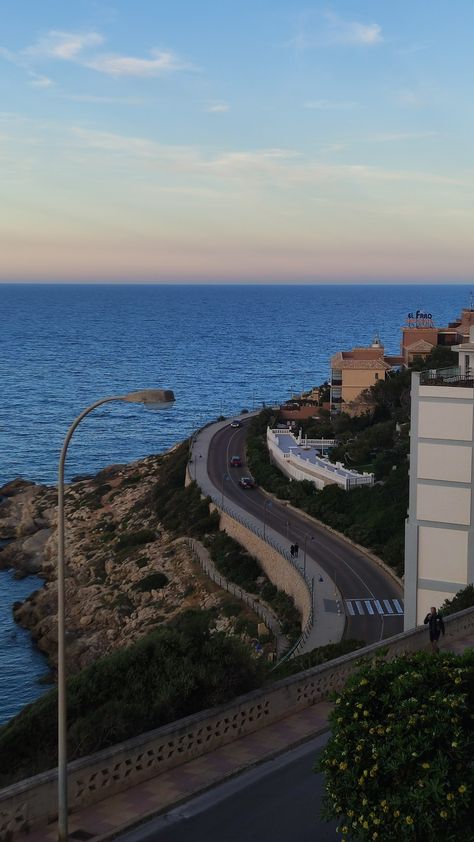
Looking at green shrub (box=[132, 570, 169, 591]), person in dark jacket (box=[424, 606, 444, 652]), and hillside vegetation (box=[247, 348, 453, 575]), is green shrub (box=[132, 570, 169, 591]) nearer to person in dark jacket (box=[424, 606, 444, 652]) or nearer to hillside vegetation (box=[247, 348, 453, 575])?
hillside vegetation (box=[247, 348, 453, 575])

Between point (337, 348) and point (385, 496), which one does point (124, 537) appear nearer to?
point (385, 496)

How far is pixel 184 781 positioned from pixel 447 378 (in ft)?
51.5

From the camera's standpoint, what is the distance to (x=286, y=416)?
77875mm

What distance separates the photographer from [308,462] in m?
56.7

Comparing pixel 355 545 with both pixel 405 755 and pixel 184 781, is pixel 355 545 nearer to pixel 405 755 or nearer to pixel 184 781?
pixel 184 781

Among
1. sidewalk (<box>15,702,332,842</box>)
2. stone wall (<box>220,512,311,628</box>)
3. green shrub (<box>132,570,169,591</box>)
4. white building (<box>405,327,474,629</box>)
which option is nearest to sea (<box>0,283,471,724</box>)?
green shrub (<box>132,570,169,591</box>)

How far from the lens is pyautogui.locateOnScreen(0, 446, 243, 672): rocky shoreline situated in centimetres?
4297

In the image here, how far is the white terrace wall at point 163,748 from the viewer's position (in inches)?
422

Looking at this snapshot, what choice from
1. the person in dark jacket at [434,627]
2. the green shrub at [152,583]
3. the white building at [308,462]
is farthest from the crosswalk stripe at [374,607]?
the person in dark jacket at [434,627]

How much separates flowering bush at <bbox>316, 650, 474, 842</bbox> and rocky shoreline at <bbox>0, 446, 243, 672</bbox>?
102 ft

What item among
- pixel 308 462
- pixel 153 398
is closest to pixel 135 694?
pixel 153 398

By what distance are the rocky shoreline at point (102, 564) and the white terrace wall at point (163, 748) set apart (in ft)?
84.4

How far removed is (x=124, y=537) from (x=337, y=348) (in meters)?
133

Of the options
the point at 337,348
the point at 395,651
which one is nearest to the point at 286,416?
the point at 395,651
